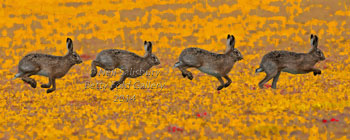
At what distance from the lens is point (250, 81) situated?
17938mm

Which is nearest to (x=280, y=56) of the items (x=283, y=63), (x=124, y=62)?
(x=283, y=63)

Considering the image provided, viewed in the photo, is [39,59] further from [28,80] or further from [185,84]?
[185,84]

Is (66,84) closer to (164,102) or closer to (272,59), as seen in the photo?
(164,102)

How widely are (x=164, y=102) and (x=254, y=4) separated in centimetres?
2715

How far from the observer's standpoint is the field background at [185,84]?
40.4ft

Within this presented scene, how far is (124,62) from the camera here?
13.9 meters

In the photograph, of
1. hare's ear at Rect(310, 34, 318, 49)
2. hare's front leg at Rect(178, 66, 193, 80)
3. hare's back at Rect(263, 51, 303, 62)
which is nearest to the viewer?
hare's front leg at Rect(178, 66, 193, 80)

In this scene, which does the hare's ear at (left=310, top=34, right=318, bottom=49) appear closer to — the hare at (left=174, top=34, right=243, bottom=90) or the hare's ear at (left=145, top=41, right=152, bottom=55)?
the hare at (left=174, top=34, right=243, bottom=90)

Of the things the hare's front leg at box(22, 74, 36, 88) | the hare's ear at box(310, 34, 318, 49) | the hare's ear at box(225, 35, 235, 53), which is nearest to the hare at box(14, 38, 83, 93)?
the hare's front leg at box(22, 74, 36, 88)

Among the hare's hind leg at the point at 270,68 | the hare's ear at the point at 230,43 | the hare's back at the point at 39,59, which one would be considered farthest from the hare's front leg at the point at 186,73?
the hare's back at the point at 39,59

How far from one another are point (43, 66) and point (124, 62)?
245 cm

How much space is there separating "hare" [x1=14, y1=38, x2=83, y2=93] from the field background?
117 centimetres

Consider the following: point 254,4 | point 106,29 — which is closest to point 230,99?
point 106,29

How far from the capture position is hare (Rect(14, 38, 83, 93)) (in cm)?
1382
